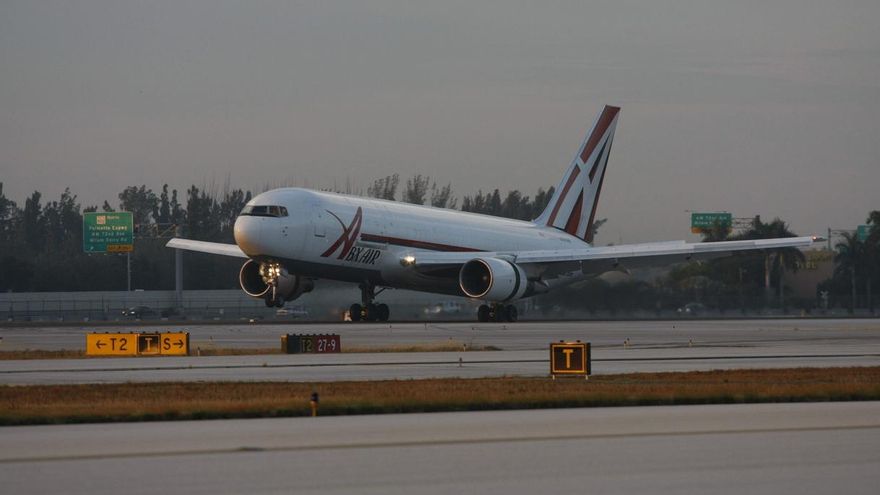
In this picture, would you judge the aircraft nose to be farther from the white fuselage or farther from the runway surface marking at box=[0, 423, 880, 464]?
the runway surface marking at box=[0, 423, 880, 464]

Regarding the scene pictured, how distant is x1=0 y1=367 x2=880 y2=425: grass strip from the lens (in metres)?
17.8

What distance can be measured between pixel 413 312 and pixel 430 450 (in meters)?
52.5

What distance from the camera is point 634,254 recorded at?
6172 centimetres

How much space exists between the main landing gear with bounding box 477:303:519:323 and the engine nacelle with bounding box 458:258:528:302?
2.84 feet

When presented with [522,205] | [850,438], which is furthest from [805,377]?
[522,205]

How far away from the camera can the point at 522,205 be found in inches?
5177

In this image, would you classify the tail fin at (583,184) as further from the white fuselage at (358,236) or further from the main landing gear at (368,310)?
the main landing gear at (368,310)

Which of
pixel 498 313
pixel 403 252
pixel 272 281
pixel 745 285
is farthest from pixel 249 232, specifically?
pixel 745 285

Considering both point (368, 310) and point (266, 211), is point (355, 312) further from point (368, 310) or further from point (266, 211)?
point (266, 211)

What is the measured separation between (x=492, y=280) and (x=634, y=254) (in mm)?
8556

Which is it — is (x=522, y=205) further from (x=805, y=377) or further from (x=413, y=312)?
(x=805, y=377)

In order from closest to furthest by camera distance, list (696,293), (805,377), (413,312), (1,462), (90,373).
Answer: (1,462) < (805,377) < (90,373) < (413,312) < (696,293)

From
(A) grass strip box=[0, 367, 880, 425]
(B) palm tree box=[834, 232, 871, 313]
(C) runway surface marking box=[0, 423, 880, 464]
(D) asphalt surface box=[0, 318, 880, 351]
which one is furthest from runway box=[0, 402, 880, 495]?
(B) palm tree box=[834, 232, 871, 313]

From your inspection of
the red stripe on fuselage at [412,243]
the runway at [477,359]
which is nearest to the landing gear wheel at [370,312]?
the red stripe on fuselage at [412,243]
